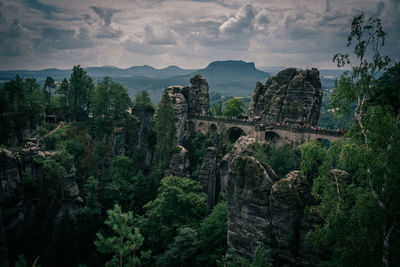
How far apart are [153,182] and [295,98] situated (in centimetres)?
3138

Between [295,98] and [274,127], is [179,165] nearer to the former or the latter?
[274,127]

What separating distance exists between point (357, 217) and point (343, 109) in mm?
6354

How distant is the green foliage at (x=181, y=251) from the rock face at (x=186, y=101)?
31.7 metres

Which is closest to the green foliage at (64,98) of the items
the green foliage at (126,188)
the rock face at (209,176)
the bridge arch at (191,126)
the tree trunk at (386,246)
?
the green foliage at (126,188)

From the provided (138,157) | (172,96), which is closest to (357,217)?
(138,157)

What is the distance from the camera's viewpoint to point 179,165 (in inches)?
1764

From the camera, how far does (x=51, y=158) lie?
38.6m

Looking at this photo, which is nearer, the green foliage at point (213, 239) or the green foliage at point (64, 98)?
the green foliage at point (213, 239)

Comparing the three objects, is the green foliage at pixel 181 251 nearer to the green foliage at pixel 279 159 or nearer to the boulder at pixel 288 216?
the boulder at pixel 288 216

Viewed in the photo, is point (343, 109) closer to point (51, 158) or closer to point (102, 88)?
point (51, 158)

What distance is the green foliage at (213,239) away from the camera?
971 inches

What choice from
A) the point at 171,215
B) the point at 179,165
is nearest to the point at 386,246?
the point at 171,215

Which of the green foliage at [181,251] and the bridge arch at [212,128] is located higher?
the bridge arch at [212,128]

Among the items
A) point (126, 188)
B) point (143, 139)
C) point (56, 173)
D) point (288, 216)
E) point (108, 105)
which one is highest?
point (108, 105)
